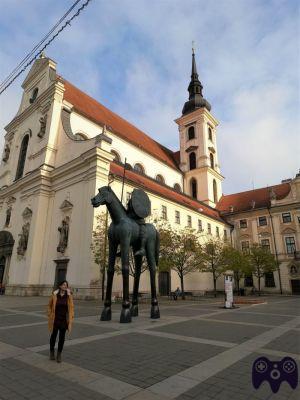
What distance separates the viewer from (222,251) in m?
34.2

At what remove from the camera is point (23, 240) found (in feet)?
95.4

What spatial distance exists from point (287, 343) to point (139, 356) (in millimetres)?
3764

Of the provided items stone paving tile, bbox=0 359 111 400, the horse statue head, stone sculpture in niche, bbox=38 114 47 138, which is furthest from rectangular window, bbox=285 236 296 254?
stone paving tile, bbox=0 359 111 400

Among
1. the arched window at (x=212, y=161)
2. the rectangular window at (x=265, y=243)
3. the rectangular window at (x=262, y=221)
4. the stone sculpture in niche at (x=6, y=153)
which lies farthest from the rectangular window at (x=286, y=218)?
the stone sculpture in niche at (x=6, y=153)

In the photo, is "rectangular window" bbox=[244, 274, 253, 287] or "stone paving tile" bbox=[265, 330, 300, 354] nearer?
"stone paving tile" bbox=[265, 330, 300, 354]

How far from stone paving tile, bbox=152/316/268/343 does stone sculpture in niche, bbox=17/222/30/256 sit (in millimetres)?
22906

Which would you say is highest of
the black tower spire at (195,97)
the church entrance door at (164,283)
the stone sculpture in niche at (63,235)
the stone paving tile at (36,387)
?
the black tower spire at (195,97)

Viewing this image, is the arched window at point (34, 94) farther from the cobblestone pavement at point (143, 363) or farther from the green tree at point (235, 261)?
the cobblestone pavement at point (143, 363)

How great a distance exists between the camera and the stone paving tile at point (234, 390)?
3.79 metres

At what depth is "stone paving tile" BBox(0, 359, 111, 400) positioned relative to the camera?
3.79m

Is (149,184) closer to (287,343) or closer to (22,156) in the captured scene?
(22,156)

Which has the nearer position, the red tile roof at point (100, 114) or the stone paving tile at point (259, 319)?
the stone paving tile at point (259, 319)

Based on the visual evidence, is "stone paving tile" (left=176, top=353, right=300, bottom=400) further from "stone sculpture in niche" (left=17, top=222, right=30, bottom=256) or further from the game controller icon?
"stone sculpture in niche" (left=17, top=222, right=30, bottom=256)

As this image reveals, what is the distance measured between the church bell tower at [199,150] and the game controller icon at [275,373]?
44732 millimetres
